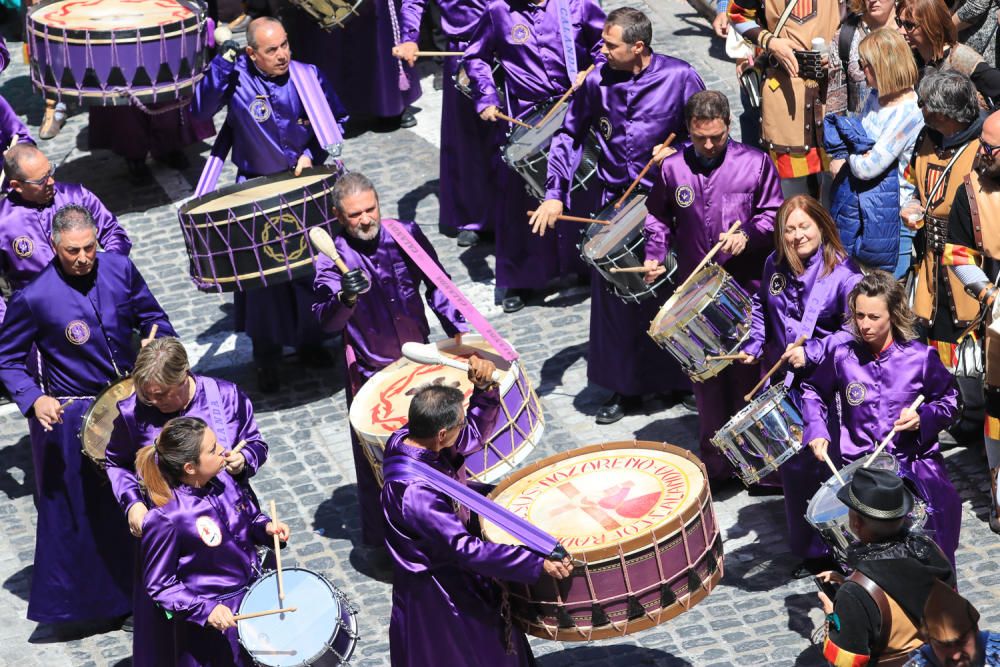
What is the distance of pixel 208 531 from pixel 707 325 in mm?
2613

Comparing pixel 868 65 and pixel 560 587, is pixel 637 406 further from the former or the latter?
pixel 560 587

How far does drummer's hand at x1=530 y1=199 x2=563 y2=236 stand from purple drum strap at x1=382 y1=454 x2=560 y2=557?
3069mm

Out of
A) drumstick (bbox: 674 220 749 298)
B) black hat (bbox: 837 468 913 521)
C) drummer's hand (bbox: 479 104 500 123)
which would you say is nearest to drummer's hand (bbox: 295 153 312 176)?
drummer's hand (bbox: 479 104 500 123)

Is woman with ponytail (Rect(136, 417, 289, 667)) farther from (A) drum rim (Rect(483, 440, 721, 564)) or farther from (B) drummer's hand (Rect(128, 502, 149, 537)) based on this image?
(A) drum rim (Rect(483, 440, 721, 564))

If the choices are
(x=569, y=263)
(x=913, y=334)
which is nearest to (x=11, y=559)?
(x=569, y=263)

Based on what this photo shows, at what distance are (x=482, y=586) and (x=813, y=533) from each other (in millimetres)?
2216

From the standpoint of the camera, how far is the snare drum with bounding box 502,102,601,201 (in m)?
10.9

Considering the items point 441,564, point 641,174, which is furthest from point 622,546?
point 641,174

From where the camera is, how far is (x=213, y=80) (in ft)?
38.8

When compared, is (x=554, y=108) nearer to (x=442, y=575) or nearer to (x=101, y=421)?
(x=101, y=421)

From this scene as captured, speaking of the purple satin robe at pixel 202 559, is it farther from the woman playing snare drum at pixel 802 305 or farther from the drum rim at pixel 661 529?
A: the woman playing snare drum at pixel 802 305

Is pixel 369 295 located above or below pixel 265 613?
above

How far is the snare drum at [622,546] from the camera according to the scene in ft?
24.6

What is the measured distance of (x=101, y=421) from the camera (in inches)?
360
